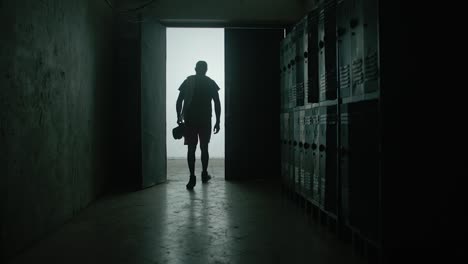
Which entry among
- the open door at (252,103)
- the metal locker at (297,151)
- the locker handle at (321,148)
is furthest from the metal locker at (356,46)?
the open door at (252,103)

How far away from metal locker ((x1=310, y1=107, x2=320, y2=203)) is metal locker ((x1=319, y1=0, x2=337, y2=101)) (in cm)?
22

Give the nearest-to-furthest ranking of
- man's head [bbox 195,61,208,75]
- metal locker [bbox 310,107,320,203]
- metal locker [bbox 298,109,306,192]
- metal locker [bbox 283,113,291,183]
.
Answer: metal locker [bbox 310,107,320,203] → metal locker [bbox 298,109,306,192] → metal locker [bbox 283,113,291,183] → man's head [bbox 195,61,208,75]

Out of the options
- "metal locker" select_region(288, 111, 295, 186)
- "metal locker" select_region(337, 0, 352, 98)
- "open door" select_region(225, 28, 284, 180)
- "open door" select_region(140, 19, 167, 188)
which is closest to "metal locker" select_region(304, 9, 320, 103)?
"metal locker" select_region(337, 0, 352, 98)

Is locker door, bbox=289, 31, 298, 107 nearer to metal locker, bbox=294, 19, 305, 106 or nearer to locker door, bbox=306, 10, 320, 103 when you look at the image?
metal locker, bbox=294, 19, 305, 106

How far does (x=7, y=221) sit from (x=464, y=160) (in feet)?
8.90

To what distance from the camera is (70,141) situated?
3354mm

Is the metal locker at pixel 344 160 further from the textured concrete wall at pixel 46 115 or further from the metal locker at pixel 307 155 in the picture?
the textured concrete wall at pixel 46 115

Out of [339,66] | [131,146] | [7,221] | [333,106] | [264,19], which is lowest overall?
[7,221]

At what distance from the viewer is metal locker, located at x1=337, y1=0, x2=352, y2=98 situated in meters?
2.50

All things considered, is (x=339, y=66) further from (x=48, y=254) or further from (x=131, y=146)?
(x=131, y=146)

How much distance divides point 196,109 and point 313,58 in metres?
2.24

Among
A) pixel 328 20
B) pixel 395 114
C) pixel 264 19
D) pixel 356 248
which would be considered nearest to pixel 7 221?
pixel 356 248

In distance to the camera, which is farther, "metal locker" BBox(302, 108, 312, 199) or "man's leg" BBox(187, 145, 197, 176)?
"man's leg" BBox(187, 145, 197, 176)

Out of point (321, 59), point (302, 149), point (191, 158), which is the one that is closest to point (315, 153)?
point (302, 149)
